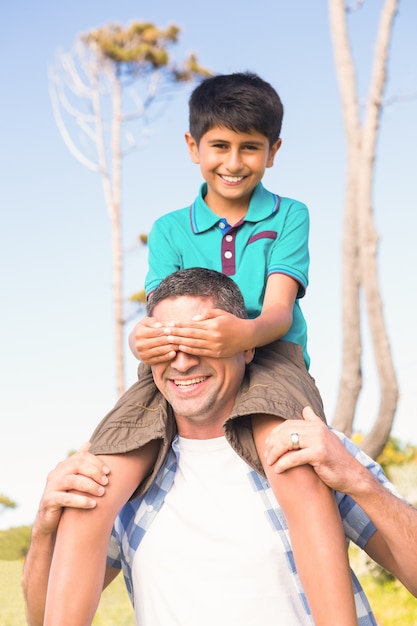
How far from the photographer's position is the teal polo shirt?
2812 mm

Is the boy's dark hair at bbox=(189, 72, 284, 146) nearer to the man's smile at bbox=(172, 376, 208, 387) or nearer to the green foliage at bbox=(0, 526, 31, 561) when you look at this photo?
the man's smile at bbox=(172, 376, 208, 387)

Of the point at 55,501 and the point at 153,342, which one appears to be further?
the point at 55,501

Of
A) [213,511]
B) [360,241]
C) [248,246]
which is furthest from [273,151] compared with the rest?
[360,241]

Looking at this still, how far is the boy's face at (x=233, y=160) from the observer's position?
280cm

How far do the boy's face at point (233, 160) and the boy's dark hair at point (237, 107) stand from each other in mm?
30

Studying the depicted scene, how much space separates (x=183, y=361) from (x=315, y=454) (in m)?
0.48

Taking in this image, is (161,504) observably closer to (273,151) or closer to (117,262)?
(273,151)

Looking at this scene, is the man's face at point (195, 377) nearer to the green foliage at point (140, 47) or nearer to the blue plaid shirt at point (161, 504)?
the blue plaid shirt at point (161, 504)

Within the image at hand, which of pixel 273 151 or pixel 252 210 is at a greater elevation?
pixel 273 151

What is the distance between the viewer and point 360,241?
6.01 m

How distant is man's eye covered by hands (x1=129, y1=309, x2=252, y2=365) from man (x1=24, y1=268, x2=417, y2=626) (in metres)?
0.06

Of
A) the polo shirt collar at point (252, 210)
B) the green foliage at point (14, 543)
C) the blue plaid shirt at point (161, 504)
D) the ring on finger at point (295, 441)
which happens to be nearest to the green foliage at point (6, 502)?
the green foliage at point (14, 543)

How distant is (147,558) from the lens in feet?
8.97

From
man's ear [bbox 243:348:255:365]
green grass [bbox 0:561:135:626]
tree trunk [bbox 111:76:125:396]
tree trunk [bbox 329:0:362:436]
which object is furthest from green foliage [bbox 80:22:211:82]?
man's ear [bbox 243:348:255:365]
